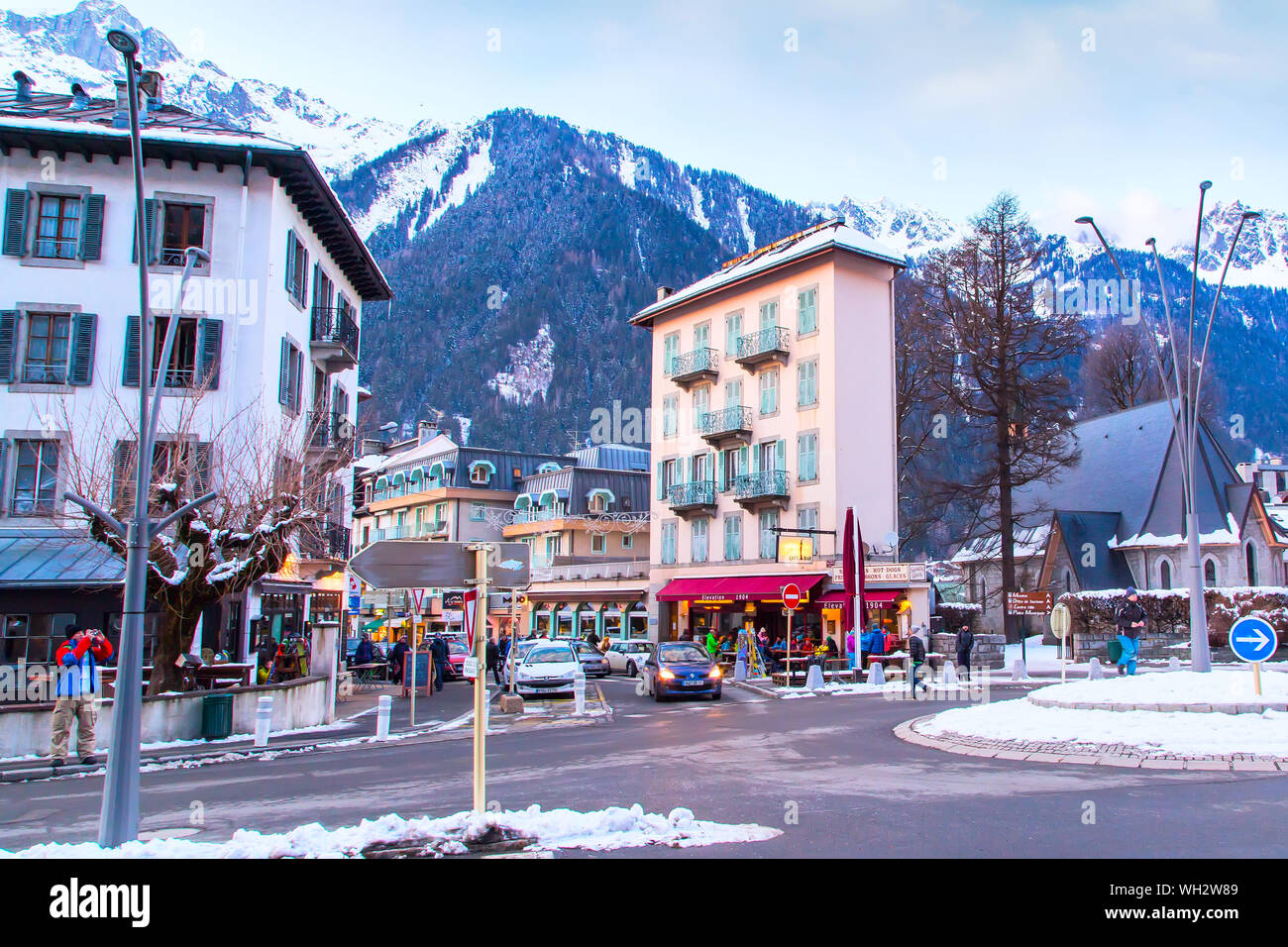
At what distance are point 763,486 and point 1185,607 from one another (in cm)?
1728

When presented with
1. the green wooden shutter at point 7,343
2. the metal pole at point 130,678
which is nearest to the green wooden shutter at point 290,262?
the green wooden shutter at point 7,343

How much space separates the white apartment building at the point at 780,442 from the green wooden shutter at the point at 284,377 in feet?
58.1

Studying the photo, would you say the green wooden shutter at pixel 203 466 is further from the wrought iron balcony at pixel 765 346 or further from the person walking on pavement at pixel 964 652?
the wrought iron balcony at pixel 765 346

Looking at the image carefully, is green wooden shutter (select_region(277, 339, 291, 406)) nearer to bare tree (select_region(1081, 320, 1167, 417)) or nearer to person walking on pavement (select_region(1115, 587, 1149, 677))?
person walking on pavement (select_region(1115, 587, 1149, 677))

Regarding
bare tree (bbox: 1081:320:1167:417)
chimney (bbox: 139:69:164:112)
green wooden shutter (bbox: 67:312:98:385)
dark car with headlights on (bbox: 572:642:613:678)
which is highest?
chimney (bbox: 139:69:164:112)

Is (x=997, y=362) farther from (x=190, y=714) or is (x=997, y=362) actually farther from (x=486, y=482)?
(x=486, y=482)

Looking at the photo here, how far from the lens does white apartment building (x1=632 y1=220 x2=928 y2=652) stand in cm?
4034

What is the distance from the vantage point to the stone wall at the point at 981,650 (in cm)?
3469

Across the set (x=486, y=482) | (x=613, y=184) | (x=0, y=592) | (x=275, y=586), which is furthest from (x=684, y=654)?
(x=613, y=184)

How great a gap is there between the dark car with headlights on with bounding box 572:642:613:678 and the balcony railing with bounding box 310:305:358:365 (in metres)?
13.8

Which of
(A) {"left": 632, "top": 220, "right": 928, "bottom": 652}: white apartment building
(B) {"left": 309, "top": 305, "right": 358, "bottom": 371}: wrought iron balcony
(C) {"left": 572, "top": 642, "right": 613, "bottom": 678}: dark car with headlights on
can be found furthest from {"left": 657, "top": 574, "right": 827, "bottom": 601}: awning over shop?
(B) {"left": 309, "top": 305, "right": 358, "bottom": 371}: wrought iron balcony

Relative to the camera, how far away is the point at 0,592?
23.6 meters

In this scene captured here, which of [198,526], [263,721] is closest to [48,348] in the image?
[198,526]

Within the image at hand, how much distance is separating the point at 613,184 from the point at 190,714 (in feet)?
626
